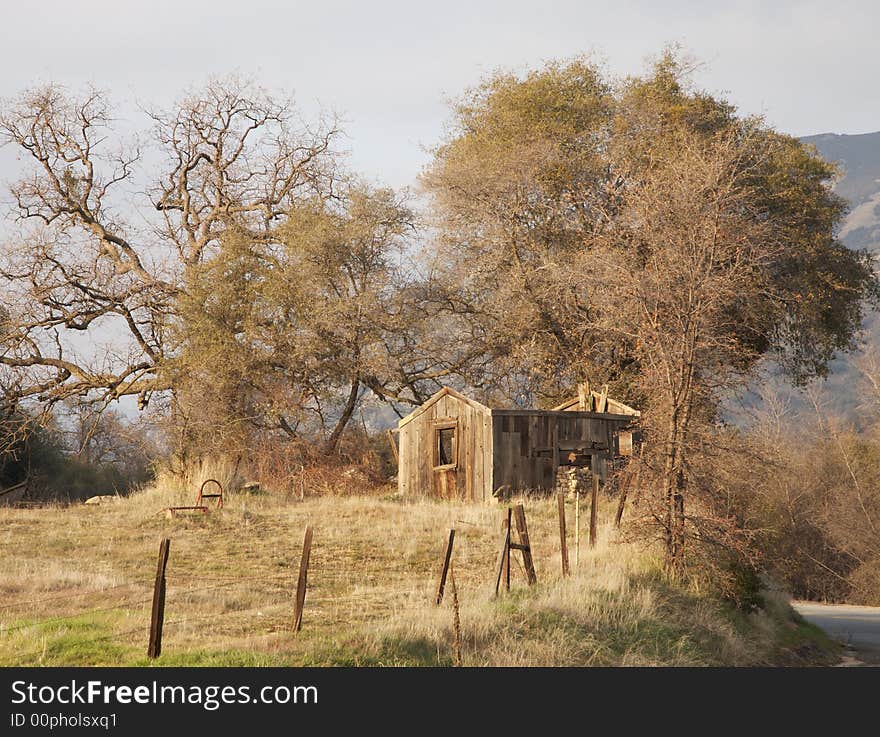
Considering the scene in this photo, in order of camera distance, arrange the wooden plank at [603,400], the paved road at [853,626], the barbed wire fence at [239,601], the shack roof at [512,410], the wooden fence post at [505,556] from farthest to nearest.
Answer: the wooden plank at [603,400], the shack roof at [512,410], the paved road at [853,626], the wooden fence post at [505,556], the barbed wire fence at [239,601]

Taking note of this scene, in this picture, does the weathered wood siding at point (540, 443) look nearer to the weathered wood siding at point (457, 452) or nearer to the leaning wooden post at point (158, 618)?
the weathered wood siding at point (457, 452)

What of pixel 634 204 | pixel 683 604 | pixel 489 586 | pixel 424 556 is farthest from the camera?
pixel 634 204

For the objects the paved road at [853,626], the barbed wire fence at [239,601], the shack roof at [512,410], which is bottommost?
the paved road at [853,626]

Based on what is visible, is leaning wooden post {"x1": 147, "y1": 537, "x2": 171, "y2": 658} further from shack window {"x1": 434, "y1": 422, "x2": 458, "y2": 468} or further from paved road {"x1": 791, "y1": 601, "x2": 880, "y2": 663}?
shack window {"x1": 434, "y1": 422, "x2": 458, "y2": 468}

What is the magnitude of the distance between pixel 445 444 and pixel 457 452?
889 millimetres

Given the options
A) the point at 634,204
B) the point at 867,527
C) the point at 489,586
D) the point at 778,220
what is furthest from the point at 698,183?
the point at 867,527

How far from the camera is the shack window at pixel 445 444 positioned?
3052 cm

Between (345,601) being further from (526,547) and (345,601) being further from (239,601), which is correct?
(526,547)

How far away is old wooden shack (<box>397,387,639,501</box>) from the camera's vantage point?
2981cm

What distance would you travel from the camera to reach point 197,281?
36.4 metres

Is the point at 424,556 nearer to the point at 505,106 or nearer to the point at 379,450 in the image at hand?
the point at 379,450

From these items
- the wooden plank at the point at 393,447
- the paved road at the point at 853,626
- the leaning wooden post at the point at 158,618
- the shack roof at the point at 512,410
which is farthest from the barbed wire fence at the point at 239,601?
the wooden plank at the point at 393,447

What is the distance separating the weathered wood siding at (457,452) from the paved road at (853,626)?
31.1 ft

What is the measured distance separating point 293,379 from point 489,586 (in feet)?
70.9
